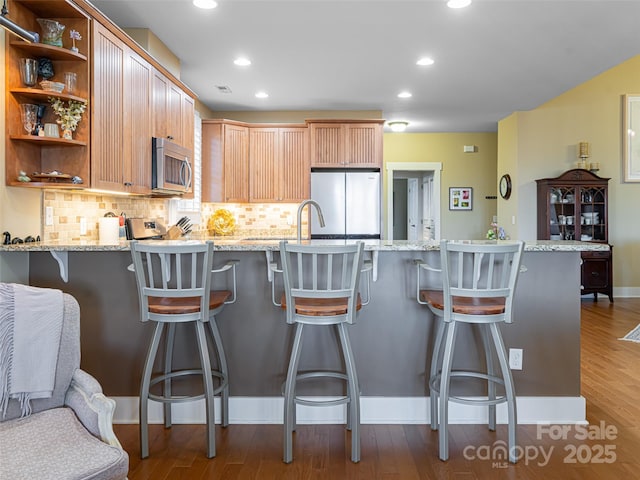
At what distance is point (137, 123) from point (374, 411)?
2.45 metres

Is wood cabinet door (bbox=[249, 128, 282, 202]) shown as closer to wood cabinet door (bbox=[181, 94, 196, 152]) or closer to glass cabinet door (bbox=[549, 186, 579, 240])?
wood cabinet door (bbox=[181, 94, 196, 152])

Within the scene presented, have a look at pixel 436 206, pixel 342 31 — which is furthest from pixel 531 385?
pixel 436 206

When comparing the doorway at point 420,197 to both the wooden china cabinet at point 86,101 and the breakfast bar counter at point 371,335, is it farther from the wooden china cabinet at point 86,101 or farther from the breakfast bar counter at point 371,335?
the wooden china cabinet at point 86,101

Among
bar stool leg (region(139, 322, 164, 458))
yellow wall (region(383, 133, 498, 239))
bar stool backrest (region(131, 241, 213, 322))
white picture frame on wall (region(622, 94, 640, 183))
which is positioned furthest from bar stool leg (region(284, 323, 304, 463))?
white picture frame on wall (region(622, 94, 640, 183))

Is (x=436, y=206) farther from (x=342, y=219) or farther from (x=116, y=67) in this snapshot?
(x=116, y=67)

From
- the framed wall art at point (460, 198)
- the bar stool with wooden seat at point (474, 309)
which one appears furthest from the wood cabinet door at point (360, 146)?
the bar stool with wooden seat at point (474, 309)

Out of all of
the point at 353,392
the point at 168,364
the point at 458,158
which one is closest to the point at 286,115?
the point at 458,158

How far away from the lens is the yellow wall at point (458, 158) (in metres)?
7.64

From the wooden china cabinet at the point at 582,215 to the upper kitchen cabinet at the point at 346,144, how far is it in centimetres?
247

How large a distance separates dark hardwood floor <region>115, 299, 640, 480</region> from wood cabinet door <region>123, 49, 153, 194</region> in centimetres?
163

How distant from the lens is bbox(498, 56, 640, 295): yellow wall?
6301 millimetres


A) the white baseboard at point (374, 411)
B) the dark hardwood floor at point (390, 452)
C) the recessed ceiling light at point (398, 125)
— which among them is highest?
the recessed ceiling light at point (398, 125)

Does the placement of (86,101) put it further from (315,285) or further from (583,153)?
(583,153)

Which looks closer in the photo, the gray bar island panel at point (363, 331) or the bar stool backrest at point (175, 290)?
the bar stool backrest at point (175, 290)
